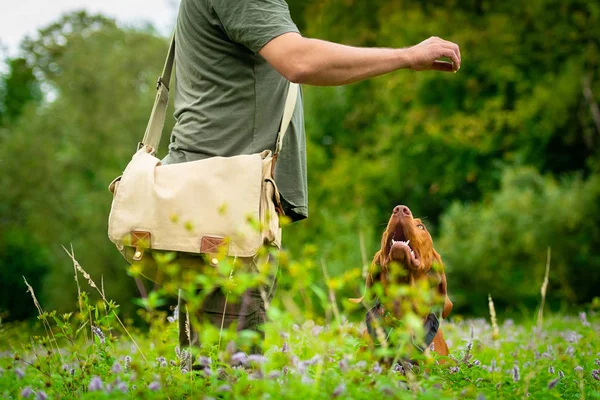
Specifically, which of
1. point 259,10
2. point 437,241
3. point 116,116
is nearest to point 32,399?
point 259,10

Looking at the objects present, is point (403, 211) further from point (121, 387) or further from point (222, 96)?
point (121, 387)

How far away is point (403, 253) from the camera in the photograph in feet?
11.8

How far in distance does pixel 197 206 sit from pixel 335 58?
0.78 meters

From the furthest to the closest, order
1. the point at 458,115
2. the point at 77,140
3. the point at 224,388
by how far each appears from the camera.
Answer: the point at 77,140 → the point at 458,115 → the point at 224,388

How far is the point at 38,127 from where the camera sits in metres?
20.8

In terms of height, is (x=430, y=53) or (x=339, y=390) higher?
(x=430, y=53)

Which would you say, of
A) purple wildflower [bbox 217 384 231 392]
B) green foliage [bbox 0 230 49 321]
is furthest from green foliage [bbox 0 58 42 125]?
purple wildflower [bbox 217 384 231 392]

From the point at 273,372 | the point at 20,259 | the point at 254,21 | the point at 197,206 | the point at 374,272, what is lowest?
the point at 20,259

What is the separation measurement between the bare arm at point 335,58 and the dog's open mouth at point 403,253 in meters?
1.04

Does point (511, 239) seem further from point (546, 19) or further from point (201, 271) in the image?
point (201, 271)

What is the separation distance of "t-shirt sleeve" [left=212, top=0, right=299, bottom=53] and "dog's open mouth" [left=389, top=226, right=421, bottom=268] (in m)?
1.28

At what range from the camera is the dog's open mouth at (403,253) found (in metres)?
3.57

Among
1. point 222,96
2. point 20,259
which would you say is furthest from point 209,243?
point 20,259

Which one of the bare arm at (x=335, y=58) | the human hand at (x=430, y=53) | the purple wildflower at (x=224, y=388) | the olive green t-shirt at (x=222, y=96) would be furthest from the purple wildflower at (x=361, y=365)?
the human hand at (x=430, y=53)
